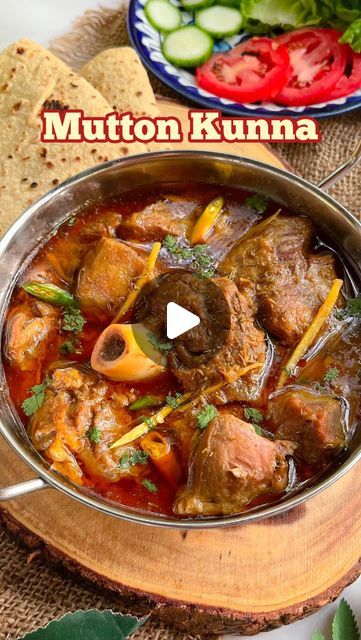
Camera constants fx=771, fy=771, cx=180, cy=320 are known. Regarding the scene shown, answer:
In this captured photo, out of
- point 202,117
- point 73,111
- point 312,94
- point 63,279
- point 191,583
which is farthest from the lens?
point 312,94

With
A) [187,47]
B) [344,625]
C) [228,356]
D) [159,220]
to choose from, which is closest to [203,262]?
[159,220]

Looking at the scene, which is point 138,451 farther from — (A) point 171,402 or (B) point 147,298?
(B) point 147,298

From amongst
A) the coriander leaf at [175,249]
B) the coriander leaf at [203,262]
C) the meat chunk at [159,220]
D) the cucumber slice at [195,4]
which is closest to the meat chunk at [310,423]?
the coriander leaf at [203,262]

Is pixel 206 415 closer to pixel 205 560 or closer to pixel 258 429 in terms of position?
pixel 258 429

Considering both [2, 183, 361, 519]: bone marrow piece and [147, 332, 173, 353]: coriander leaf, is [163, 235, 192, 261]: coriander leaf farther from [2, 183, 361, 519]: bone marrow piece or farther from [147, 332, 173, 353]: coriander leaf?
[147, 332, 173, 353]: coriander leaf

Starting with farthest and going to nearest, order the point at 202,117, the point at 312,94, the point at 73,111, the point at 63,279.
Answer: the point at 312,94, the point at 202,117, the point at 73,111, the point at 63,279

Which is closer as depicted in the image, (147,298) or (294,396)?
(294,396)

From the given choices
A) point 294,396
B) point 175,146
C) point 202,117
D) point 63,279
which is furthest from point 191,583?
point 202,117

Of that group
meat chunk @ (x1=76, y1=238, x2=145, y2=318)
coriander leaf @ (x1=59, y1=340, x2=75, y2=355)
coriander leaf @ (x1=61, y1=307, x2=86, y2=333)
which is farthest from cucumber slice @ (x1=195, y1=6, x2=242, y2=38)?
coriander leaf @ (x1=59, y1=340, x2=75, y2=355)
